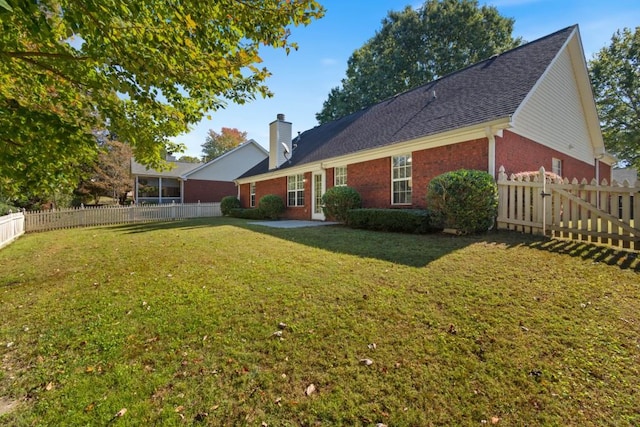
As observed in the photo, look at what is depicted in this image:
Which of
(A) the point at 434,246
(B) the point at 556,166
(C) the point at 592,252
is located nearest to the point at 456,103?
(B) the point at 556,166

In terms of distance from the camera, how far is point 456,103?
34.0 ft

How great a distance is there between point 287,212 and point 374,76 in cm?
1880

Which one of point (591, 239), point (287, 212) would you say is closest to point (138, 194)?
point (287, 212)

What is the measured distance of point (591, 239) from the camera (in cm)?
586

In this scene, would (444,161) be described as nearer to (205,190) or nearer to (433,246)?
(433,246)

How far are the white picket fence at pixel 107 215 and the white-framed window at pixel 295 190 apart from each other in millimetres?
8374

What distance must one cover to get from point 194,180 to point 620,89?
37501mm

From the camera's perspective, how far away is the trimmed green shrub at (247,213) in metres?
17.4

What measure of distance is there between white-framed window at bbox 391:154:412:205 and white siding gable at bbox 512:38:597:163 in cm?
341

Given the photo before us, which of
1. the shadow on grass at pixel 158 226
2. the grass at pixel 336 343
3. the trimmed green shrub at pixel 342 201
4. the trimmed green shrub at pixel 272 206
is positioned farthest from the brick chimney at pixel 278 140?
the grass at pixel 336 343

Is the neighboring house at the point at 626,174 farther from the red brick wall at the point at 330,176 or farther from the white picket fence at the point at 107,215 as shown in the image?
the white picket fence at the point at 107,215

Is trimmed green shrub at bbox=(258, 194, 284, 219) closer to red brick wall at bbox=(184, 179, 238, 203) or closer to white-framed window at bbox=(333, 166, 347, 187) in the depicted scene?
white-framed window at bbox=(333, 166, 347, 187)

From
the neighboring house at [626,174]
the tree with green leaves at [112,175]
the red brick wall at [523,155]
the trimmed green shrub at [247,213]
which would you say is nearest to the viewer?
the red brick wall at [523,155]

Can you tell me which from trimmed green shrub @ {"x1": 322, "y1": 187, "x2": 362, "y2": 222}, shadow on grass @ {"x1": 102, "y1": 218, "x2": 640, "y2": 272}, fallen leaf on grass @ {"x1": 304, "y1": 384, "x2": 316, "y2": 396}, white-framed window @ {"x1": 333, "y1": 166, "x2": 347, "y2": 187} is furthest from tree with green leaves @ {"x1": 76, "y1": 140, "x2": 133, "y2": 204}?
fallen leaf on grass @ {"x1": 304, "y1": 384, "x2": 316, "y2": 396}
